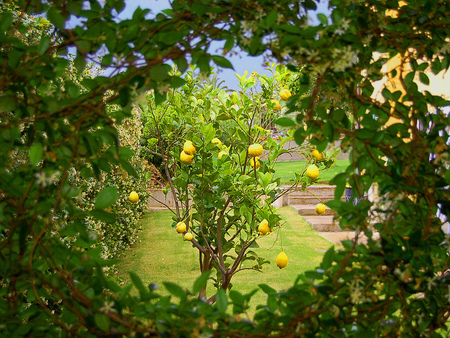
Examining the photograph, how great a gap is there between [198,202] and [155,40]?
187 centimetres

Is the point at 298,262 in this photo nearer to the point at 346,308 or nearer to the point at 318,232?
the point at 318,232

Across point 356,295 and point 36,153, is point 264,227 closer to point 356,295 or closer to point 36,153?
point 356,295

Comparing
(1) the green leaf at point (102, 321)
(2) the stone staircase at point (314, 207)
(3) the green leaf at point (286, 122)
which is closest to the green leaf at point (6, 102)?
(1) the green leaf at point (102, 321)

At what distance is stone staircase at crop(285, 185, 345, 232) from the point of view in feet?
23.4

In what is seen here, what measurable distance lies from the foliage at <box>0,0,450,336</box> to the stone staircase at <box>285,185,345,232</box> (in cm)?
618

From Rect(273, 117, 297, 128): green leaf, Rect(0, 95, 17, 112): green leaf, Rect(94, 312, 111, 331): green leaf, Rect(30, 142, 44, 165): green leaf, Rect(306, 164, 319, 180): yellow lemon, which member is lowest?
Rect(94, 312, 111, 331): green leaf

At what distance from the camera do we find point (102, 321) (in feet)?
2.77

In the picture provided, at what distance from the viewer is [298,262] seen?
17.7 feet

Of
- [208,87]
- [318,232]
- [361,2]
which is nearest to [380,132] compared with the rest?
[361,2]

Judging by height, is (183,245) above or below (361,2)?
below

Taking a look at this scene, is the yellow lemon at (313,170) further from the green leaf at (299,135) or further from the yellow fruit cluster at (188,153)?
the green leaf at (299,135)

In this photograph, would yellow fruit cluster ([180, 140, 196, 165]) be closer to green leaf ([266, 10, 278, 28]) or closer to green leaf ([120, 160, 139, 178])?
green leaf ([120, 160, 139, 178])

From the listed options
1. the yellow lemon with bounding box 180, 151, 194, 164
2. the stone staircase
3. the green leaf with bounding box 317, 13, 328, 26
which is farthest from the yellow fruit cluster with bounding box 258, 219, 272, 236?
the stone staircase

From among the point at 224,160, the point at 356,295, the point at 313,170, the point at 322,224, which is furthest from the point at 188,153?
the point at 322,224
